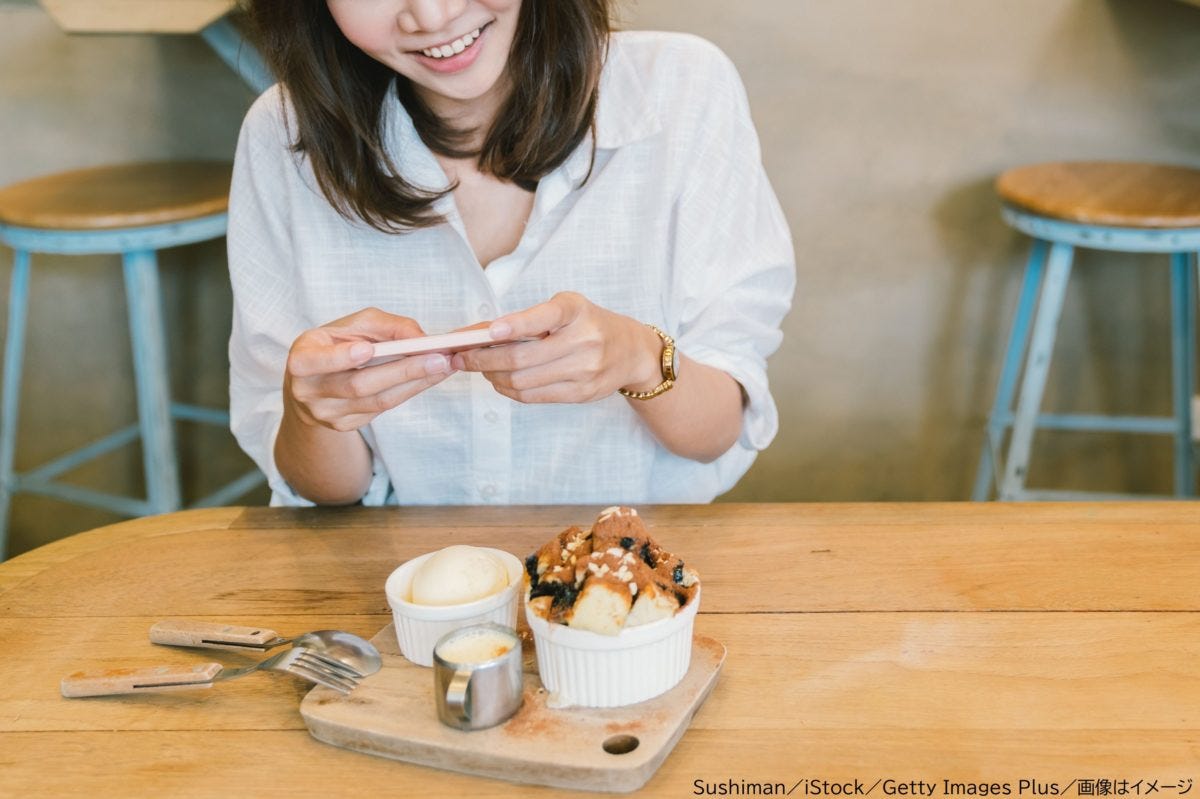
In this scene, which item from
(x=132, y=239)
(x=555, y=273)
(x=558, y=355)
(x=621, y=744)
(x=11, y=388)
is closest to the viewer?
(x=621, y=744)

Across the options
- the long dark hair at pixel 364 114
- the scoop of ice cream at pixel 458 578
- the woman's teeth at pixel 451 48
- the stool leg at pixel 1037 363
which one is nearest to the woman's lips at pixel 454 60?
the woman's teeth at pixel 451 48

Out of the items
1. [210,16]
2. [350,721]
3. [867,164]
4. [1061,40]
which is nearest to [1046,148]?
[1061,40]

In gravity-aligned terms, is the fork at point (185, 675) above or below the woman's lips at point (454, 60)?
below

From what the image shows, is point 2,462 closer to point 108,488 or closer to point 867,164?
point 108,488

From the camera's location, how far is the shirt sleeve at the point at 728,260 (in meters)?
1.42

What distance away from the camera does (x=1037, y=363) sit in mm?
2191

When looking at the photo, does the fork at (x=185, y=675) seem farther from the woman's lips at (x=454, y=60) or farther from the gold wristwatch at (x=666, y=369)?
the woman's lips at (x=454, y=60)

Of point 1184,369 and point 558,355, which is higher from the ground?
point 558,355

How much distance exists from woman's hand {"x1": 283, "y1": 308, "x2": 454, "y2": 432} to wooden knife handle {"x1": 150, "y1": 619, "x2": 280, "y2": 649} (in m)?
0.22

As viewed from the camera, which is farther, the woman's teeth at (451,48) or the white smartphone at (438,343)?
the woman's teeth at (451,48)

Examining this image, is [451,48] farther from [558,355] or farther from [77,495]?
[77,495]

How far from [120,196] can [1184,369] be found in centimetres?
209

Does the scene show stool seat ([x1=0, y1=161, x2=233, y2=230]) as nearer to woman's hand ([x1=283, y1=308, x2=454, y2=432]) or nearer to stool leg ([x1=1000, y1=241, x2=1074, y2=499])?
woman's hand ([x1=283, y1=308, x2=454, y2=432])

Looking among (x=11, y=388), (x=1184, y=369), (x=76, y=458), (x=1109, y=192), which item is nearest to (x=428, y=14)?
(x=1109, y=192)
